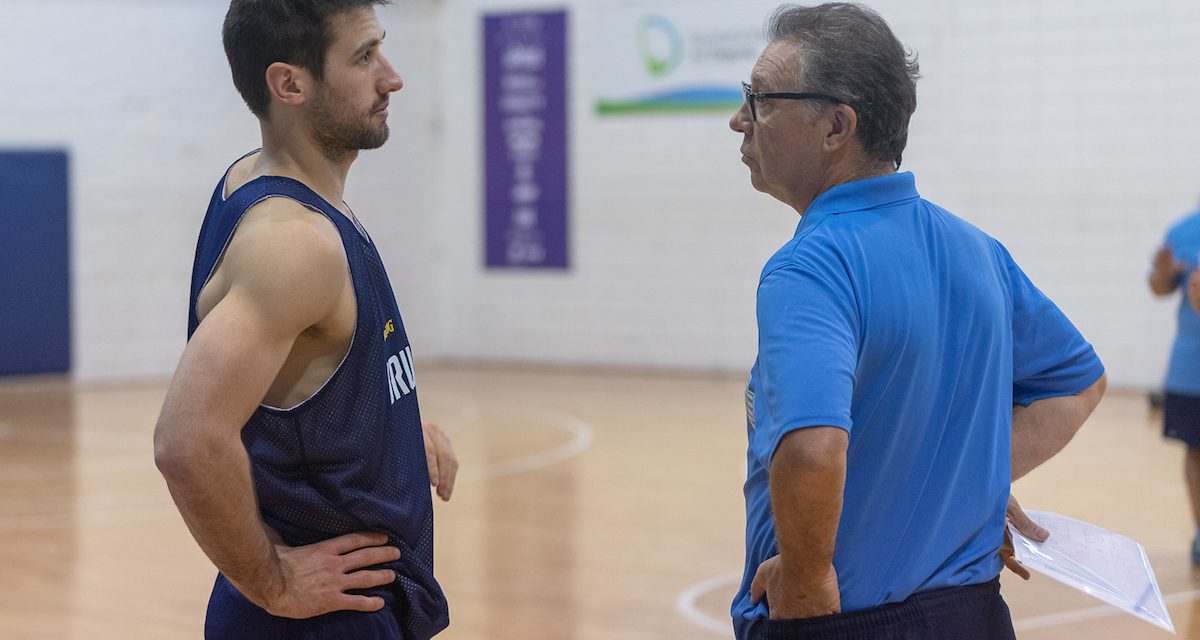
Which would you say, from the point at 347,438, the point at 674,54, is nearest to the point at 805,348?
the point at 347,438

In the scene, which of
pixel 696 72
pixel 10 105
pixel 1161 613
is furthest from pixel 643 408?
pixel 1161 613

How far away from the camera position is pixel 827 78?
171cm

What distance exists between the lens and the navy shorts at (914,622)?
167 cm

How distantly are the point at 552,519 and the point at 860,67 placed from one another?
4.54 metres

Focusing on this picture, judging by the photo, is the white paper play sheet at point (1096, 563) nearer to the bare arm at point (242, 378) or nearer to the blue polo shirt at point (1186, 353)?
the bare arm at point (242, 378)

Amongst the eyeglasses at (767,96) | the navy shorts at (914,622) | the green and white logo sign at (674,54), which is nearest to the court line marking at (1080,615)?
the navy shorts at (914,622)

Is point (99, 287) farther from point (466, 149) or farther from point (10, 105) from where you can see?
point (466, 149)

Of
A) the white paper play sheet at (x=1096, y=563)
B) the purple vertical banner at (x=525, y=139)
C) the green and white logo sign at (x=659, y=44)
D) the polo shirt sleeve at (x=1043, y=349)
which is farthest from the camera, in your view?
the purple vertical banner at (x=525, y=139)

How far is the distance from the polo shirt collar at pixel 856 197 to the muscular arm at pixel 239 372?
0.59m

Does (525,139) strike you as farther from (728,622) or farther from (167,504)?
(728,622)

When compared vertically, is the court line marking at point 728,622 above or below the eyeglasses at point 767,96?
below

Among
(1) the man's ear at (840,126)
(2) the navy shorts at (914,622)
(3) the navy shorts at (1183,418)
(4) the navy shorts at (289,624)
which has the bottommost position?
(3) the navy shorts at (1183,418)

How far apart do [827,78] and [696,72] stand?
9.67 meters

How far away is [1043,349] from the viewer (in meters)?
1.90
